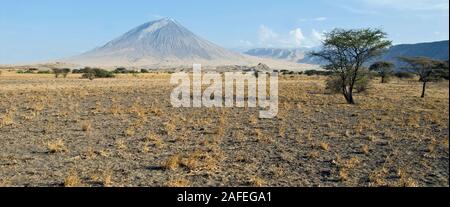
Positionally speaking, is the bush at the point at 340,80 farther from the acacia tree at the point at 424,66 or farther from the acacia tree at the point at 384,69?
the acacia tree at the point at 384,69

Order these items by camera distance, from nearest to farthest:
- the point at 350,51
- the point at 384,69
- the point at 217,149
→ the point at 217,149
the point at 350,51
the point at 384,69

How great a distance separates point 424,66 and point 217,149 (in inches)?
1255

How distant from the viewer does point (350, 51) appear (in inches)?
1236

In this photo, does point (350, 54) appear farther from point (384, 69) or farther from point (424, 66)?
point (384, 69)

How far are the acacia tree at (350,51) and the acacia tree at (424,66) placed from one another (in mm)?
9986

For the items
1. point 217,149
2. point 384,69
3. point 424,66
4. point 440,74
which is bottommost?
point 217,149

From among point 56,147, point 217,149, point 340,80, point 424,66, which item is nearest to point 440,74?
point 424,66

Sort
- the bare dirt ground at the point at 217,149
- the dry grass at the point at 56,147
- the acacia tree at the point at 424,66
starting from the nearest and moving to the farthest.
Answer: the bare dirt ground at the point at 217,149 → the dry grass at the point at 56,147 → the acacia tree at the point at 424,66

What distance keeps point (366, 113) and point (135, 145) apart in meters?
14.3

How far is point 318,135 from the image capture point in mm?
16594

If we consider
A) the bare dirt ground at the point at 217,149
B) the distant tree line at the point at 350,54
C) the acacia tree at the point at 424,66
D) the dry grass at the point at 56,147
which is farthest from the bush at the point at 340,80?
the dry grass at the point at 56,147

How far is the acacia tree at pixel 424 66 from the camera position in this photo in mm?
39656

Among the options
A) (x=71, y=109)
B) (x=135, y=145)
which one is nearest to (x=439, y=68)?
(x=71, y=109)
